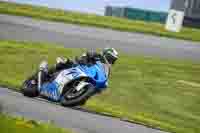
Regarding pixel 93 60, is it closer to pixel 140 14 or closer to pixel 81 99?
pixel 81 99

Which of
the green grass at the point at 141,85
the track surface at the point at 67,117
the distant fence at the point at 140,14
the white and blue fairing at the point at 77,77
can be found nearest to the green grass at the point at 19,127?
the track surface at the point at 67,117

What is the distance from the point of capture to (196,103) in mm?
15992

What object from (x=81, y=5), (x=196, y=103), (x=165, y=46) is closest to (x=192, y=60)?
(x=165, y=46)

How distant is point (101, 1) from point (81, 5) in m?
1.83

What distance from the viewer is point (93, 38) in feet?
81.4

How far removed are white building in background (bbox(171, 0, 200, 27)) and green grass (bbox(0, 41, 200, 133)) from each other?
10931mm

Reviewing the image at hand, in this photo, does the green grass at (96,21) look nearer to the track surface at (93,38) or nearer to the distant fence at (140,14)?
Answer: the track surface at (93,38)

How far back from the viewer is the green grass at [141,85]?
45.3ft

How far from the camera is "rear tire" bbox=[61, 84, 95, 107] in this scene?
11.1m

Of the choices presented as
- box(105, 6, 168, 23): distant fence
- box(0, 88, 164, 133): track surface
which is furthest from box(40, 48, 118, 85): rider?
box(105, 6, 168, 23): distant fence

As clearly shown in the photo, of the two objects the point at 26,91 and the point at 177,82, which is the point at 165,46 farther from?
the point at 26,91

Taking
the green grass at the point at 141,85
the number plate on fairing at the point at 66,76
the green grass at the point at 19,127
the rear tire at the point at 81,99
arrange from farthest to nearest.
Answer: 1. the green grass at the point at 141,85
2. the number plate on fairing at the point at 66,76
3. the rear tire at the point at 81,99
4. the green grass at the point at 19,127

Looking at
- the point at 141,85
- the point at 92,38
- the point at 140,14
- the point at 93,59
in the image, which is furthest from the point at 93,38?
the point at 93,59

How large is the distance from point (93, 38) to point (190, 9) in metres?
11.1
